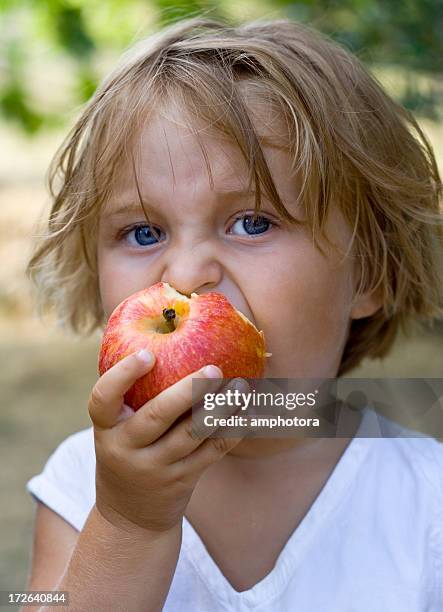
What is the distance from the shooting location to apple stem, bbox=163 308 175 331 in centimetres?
119

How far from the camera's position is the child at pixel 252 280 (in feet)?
4.08

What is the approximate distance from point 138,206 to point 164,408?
1.49ft

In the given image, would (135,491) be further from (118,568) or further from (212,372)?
(212,372)

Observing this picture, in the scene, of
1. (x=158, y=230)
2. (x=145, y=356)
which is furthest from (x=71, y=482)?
(x=145, y=356)

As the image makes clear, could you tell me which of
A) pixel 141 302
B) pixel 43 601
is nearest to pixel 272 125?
pixel 141 302

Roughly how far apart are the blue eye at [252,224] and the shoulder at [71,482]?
0.53 meters

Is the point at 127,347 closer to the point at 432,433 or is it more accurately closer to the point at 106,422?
the point at 106,422

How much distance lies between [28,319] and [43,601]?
4.43m

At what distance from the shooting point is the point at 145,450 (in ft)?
3.76

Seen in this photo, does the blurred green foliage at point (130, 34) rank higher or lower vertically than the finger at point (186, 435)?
higher

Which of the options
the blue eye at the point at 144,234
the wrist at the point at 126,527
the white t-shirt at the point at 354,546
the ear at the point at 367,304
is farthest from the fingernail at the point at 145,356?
the ear at the point at 367,304

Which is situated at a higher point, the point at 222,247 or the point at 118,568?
the point at 222,247

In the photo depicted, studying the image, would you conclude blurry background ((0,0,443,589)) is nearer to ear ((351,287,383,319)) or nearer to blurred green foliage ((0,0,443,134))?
blurred green foliage ((0,0,443,134))

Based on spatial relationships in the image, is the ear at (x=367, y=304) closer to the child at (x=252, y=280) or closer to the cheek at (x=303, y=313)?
the child at (x=252, y=280)
